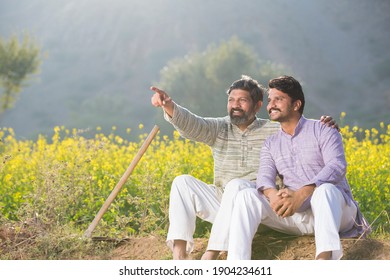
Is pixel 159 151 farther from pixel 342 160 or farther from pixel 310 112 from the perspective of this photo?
pixel 310 112

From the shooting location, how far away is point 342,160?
315 centimetres

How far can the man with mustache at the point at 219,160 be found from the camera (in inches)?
130

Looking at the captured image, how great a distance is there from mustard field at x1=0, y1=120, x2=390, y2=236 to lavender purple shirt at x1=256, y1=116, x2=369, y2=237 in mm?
1204

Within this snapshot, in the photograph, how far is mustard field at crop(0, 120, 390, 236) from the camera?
4355mm

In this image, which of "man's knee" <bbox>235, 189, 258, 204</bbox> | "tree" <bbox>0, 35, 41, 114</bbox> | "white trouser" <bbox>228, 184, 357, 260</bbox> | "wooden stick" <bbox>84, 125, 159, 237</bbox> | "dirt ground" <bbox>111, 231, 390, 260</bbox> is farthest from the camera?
"tree" <bbox>0, 35, 41, 114</bbox>

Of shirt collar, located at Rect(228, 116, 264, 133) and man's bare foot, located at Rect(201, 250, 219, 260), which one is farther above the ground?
shirt collar, located at Rect(228, 116, 264, 133)

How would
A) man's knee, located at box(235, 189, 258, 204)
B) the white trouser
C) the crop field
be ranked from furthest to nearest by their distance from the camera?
the crop field, man's knee, located at box(235, 189, 258, 204), the white trouser

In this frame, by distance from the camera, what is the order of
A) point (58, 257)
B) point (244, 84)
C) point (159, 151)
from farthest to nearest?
point (159, 151), point (58, 257), point (244, 84)

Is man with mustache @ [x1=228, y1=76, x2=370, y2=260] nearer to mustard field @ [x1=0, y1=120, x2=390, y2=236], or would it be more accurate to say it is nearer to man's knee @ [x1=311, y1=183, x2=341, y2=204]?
man's knee @ [x1=311, y1=183, x2=341, y2=204]

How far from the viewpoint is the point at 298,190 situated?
10.1 feet

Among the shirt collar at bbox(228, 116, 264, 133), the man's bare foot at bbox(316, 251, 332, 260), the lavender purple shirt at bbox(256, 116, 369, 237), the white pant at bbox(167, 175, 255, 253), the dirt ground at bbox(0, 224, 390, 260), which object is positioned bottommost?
the dirt ground at bbox(0, 224, 390, 260)

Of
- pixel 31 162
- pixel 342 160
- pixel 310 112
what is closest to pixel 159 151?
pixel 31 162

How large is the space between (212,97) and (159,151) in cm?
1386

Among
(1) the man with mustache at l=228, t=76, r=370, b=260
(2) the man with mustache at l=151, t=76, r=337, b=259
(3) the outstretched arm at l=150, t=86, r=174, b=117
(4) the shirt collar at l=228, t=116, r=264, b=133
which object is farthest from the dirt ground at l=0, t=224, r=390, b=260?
(3) the outstretched arm at l=150, t=86, r=174, b=117
